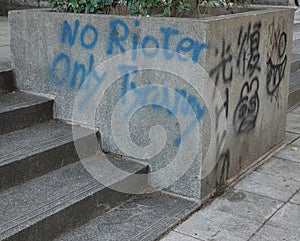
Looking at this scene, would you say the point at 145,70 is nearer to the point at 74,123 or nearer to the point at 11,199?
the point at 74,123

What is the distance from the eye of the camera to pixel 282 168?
4.94 m

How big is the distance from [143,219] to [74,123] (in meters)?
1.26

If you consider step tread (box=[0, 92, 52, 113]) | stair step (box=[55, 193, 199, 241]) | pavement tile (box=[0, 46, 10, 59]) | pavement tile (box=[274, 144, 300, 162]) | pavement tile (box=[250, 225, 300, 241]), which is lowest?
pavement tile (box=[274, 144, 300, 162])

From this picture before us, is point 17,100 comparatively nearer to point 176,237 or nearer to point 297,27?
A: point 176,237

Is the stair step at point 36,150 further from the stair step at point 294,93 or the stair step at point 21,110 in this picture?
the stair step at point 294,93

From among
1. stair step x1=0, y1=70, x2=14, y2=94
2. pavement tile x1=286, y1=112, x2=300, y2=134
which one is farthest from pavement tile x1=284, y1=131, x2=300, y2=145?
stair step x1=0, y1=70, x2=14, y2=94

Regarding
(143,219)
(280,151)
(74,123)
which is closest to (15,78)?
(74,123)

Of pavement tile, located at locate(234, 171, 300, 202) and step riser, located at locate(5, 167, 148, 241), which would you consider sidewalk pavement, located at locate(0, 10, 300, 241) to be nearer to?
pavement tile, located at locate(234, 171, 300, 202)

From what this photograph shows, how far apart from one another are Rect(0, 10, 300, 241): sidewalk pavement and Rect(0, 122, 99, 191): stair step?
3.58ft

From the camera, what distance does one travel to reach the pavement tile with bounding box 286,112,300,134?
623 centimetres

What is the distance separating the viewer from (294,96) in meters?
7.17

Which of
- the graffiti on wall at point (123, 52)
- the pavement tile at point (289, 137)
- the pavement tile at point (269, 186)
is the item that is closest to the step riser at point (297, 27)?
the pavement tile at point (289, 137)

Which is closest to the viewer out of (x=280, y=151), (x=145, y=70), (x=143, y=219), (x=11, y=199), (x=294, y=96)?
(x=11, y=199)

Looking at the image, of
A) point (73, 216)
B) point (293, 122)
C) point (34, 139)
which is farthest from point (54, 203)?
point (293, 122)
